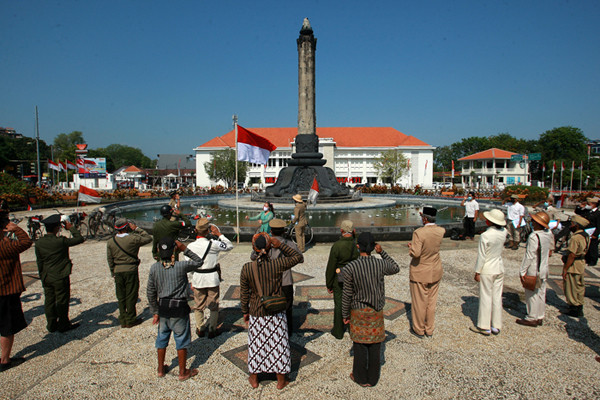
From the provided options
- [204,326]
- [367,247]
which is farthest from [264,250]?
[204,326]

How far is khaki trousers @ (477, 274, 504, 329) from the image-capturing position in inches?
199

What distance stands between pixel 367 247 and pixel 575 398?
2.61m

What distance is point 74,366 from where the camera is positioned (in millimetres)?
4352

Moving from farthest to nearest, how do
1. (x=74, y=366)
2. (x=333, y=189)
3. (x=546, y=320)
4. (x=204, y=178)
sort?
(x=204, y=178) < (x=333, y=189) < (x=546, y=320) < (x=74, y=366)

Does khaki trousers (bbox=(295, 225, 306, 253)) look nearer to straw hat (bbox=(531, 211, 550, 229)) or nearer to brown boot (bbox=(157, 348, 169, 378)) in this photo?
straw hat (bbox=(531, 211, 550, 229))

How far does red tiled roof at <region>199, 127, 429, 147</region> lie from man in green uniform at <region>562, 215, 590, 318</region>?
65867mm

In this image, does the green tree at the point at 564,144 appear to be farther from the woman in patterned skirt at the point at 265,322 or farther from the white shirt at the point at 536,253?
the woman in patterned skirt at the point at 265,322

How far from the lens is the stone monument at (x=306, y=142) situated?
22797 mm

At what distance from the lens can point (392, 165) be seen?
209 ft

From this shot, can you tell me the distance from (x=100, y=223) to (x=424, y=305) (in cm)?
1248

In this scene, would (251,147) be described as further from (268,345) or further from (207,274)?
(268,345)

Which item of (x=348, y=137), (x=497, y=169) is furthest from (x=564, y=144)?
(x=348, y=137)

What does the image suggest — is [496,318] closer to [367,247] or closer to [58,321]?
[367,247]

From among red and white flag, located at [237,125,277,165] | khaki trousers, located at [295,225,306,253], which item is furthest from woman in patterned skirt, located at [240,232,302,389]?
red and white flag, located at [237,125,277,165]
